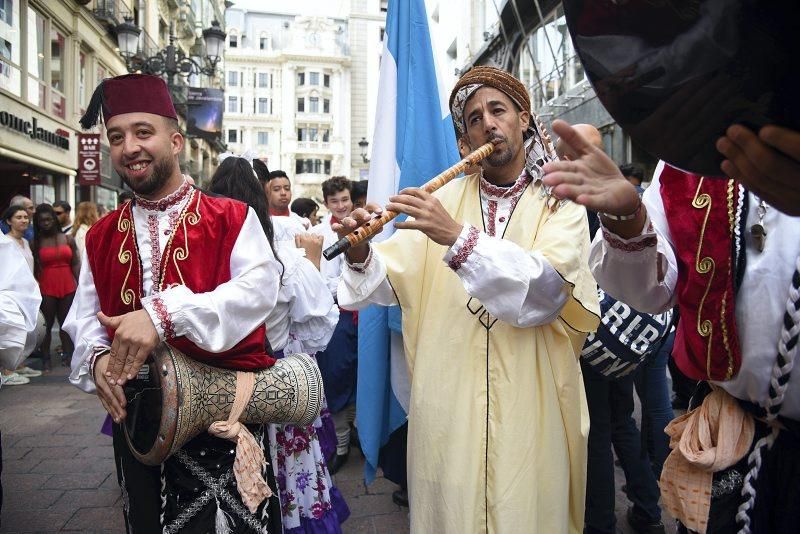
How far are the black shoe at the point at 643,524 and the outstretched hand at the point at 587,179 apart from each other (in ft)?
7.81

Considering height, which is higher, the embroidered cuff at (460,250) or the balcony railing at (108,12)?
the balcony railing at (108,12)

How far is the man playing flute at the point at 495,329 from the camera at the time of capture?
1.83 m

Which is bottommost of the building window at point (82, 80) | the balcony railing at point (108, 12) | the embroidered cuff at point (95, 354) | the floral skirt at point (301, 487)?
the floral skirt at point (301, 487)

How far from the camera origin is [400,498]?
3535 mm

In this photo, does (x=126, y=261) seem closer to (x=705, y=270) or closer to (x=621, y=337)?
(x=705, y=270)

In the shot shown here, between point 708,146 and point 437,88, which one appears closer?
point 708,146

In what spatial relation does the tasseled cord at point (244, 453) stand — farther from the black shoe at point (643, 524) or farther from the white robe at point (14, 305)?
the black shoe at point (643, 524)

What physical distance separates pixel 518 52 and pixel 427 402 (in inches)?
636

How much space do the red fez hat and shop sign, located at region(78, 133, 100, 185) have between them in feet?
43.1

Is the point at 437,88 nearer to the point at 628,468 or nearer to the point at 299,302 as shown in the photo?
the point at 299,302

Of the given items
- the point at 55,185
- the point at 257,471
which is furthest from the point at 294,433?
the point at 55,185

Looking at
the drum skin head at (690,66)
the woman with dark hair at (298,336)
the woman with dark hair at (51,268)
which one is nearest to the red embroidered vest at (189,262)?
the woman with dark hair at (298,336)

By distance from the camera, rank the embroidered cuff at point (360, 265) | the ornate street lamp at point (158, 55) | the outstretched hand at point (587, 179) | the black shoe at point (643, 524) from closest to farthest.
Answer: the outstretched hand at point (587, 179) → the embroidered cuff at point (360, 265) → the black shoe at point (643, 524) → the ornate street lamp at point (158, 55)

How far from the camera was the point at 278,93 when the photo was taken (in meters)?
61.7
